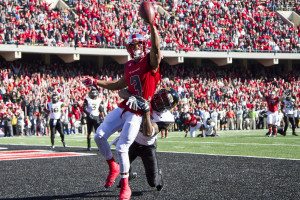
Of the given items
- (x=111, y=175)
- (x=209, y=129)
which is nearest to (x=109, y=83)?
(x=111, y=175)

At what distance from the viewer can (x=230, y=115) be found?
34.8 metres

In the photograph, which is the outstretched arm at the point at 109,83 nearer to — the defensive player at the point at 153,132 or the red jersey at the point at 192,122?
the defensive player at the point at 153,132

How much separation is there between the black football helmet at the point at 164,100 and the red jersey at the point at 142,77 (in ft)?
0.91

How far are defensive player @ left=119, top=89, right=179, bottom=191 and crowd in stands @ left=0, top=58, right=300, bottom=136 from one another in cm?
1667

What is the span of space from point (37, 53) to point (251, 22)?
61.1ft

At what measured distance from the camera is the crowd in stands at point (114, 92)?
96.4 ft

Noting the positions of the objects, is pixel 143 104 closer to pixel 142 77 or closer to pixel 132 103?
pixel 132 103

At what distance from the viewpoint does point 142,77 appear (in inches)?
281

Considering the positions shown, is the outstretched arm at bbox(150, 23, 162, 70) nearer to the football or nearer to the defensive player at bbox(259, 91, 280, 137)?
the football

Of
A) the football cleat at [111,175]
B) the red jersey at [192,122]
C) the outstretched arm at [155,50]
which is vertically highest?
the outstretched arm at [155,50]

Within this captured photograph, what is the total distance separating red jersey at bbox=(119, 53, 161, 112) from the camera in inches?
280

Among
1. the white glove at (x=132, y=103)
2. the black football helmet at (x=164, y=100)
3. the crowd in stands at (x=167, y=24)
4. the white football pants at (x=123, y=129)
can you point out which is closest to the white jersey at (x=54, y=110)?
the white football pants at (x=123, y=129)

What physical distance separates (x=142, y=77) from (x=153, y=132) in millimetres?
729

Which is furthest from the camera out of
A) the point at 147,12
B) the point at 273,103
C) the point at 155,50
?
the point at 273,103
